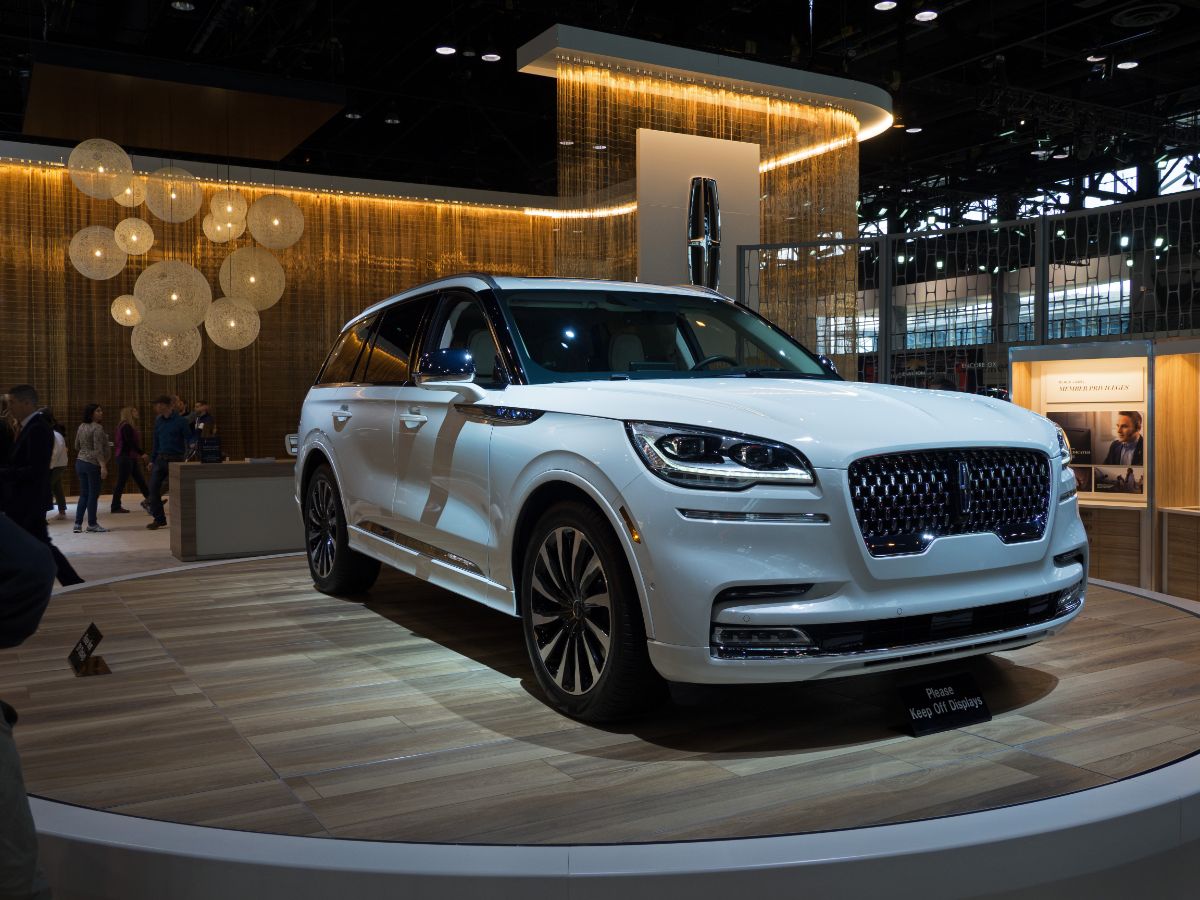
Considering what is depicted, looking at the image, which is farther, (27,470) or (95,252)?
(95,252)

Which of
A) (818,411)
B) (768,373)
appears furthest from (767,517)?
(768,373)

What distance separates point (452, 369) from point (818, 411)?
4.70 feet

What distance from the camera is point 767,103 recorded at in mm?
13523

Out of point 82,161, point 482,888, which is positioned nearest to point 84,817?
point 482,888

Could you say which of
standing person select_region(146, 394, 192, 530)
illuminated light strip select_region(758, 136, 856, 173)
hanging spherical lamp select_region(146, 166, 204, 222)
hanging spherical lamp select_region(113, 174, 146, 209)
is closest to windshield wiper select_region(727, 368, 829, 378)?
hanging spherical lamp select_region(113, 174, 146, 209)

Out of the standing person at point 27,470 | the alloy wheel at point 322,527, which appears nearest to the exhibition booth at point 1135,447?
the alloy wheel at point 322,527

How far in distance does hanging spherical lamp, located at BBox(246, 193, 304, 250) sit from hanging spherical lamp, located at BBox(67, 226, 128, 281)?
1959 mm

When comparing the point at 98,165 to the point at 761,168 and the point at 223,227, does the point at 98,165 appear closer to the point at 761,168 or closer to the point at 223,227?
the point at 223,227

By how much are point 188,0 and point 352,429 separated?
9.30 metres

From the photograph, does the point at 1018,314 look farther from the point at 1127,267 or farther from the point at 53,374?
the point at 53,374

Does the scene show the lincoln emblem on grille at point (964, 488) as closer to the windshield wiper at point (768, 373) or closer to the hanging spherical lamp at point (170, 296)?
the windshield wiper at point (768, 373)

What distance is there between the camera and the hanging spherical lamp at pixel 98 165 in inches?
420

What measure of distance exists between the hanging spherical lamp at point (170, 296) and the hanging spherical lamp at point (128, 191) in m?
0.78

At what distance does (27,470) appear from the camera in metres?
7.06
